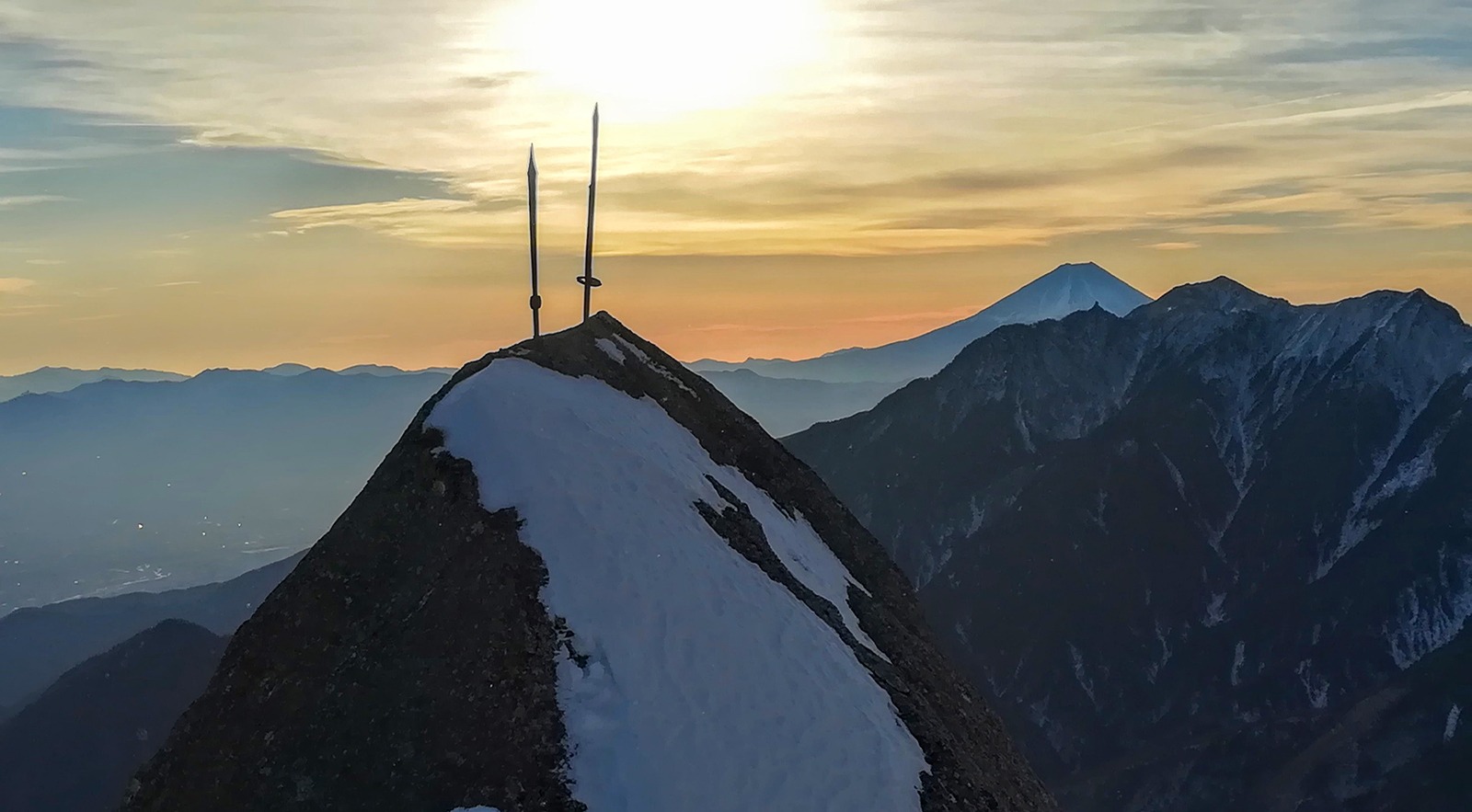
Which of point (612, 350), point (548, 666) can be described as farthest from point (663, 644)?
point (612, 350)

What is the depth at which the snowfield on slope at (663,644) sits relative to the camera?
25.1 m

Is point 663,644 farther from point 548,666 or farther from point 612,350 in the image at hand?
point 612,350

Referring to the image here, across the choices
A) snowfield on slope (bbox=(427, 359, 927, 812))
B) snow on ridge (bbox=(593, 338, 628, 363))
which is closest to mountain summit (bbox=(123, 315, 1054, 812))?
snowfield on slope (bbox=(427, 359, 927, 812))

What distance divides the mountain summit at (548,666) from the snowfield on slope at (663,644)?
70mm

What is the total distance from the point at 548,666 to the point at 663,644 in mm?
2986

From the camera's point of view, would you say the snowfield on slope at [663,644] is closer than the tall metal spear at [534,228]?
Yes

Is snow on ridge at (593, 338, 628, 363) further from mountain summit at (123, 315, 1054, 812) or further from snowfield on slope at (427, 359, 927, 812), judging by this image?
snowfield on slope at (427, 359, 927, 812)

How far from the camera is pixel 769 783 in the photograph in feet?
84.2

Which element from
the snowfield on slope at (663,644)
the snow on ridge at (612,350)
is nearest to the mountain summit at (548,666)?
the snowfield on slope at (663,644)

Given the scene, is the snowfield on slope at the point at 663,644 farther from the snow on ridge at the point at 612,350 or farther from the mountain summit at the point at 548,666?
the snow on ridge at the point at 612,350

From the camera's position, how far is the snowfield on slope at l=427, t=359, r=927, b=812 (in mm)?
25109

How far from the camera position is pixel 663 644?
27875 millimetres

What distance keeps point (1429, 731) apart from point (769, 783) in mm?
198252

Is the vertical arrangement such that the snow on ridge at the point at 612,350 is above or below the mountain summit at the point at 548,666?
above
